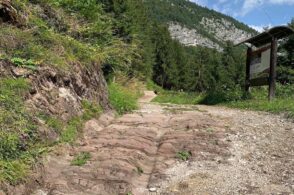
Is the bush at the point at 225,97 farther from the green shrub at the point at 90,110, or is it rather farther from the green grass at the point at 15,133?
the green grass at the point at 15,133

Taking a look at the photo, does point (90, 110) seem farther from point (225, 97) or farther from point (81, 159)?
point (225, 97)

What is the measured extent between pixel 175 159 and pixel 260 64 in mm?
9432

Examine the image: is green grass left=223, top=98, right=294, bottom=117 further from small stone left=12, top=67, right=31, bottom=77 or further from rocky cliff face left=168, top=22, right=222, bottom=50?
rocky cliff face left=168, top=22, right=222, bottom=50

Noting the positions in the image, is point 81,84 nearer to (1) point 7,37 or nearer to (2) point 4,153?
(1) point 7,37

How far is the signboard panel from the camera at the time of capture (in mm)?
15172

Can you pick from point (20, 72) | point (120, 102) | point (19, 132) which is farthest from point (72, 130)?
point (120, 102)

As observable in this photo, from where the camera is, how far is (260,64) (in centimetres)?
1567

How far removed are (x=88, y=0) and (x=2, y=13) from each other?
4.25 metres

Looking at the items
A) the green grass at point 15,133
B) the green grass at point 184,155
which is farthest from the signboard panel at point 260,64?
the green grass at point 15,133

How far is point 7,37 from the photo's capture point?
26.3 feet

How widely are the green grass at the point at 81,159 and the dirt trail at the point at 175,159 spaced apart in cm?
9

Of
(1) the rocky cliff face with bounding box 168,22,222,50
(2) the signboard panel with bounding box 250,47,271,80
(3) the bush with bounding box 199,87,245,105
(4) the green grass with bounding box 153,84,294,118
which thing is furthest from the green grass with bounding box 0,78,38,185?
(1) the rocky cliff face with bounding box 168,22,222,50

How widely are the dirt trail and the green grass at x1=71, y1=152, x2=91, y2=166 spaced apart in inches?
3.4

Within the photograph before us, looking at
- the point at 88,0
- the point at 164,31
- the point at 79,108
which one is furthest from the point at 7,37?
the point at 164,31
